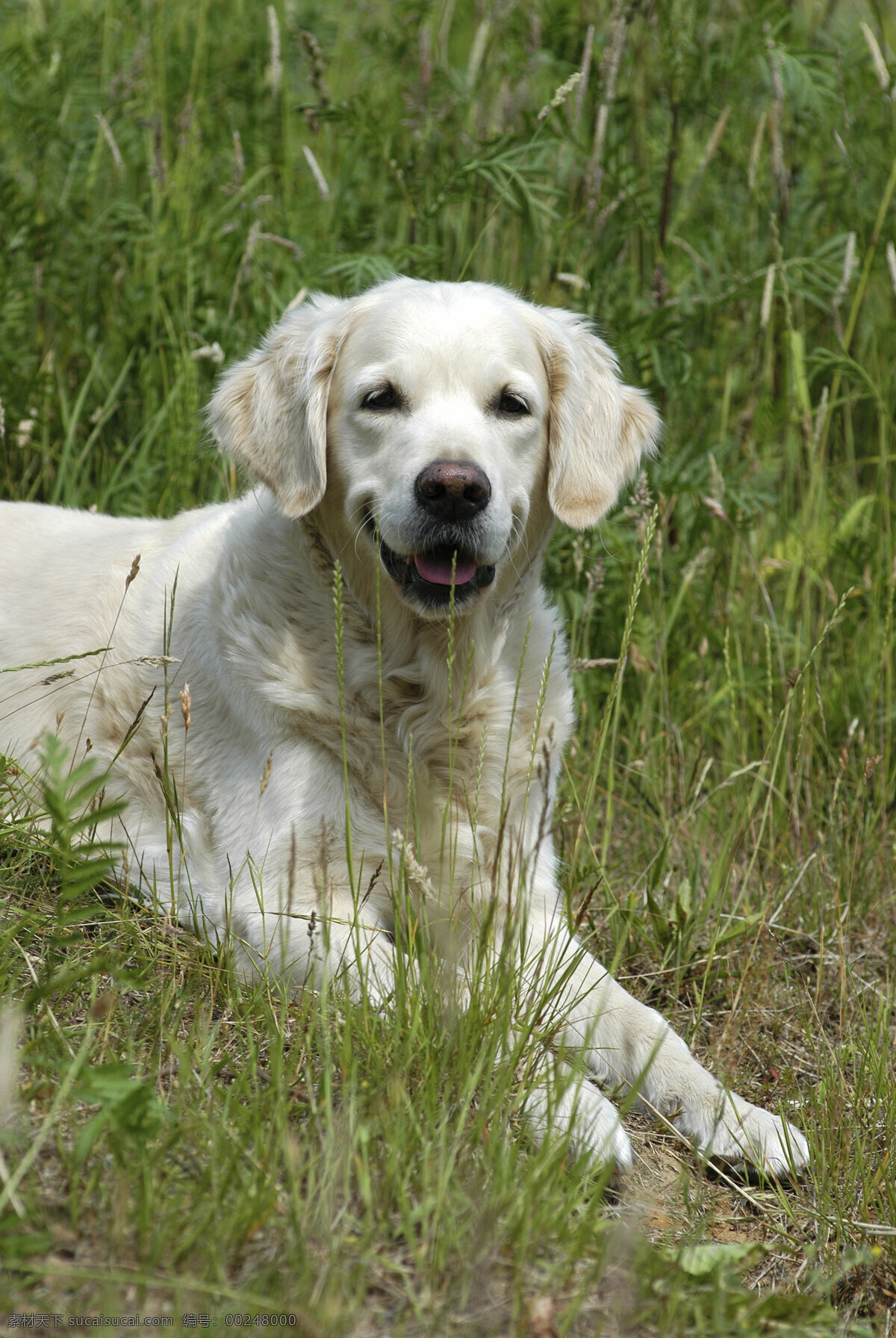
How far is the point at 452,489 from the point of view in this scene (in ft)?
7.31

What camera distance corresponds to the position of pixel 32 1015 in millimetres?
1800

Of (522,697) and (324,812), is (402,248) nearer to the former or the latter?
(522,697)

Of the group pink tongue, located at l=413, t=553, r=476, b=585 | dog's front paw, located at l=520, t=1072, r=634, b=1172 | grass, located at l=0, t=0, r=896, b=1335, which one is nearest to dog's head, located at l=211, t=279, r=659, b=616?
pink tongue, located at l=413, t=553, r=476, b=585

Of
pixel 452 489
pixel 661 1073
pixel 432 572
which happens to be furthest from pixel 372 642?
pixel 661 1073

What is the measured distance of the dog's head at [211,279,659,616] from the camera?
233cm

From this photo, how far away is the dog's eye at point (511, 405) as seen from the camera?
250cm

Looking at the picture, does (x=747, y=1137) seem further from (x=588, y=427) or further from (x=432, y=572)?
(x=588, y=427)

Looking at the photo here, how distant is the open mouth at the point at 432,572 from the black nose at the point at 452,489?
0.34ft

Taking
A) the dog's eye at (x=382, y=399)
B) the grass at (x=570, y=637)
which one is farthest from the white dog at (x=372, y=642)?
the grass at (x=570, y=637)

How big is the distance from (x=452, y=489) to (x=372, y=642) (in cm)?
49

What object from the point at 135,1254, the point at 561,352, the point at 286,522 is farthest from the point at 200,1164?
the point at 561,352

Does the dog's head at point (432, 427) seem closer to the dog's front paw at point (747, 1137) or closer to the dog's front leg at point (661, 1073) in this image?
the dog's front leg at point (661, 1073)

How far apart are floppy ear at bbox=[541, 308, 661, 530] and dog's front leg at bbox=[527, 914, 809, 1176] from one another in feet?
3.17

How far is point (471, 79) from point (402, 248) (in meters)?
1.22
